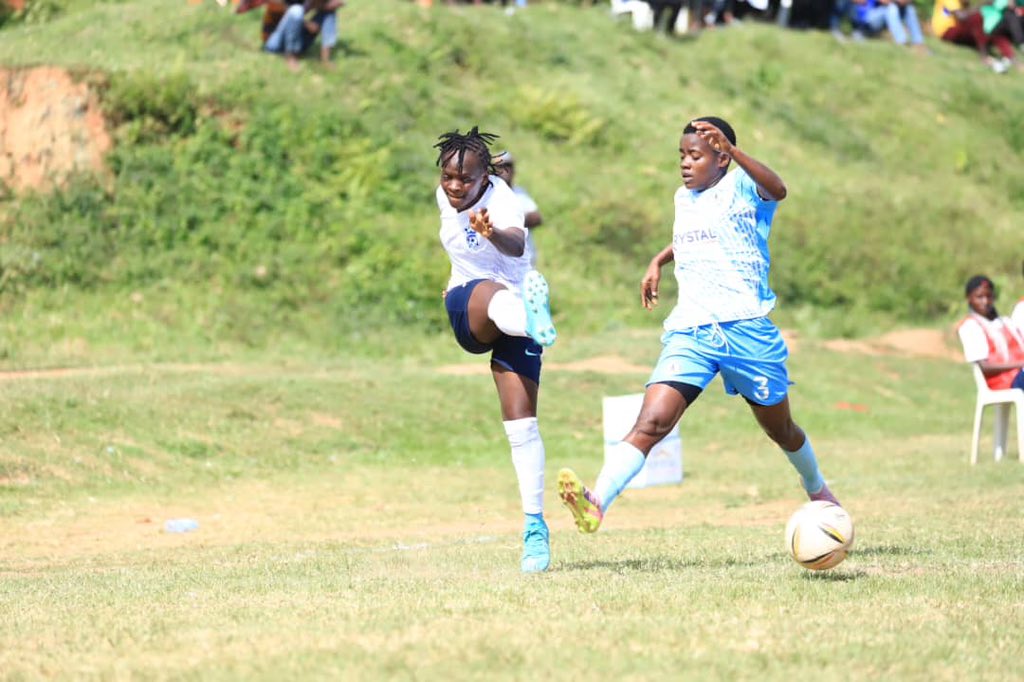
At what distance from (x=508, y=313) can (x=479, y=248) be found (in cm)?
51

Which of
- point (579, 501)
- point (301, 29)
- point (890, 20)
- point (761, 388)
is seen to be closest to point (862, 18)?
point (890, 20)

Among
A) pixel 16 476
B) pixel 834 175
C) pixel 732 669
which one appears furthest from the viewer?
pixel 834 175

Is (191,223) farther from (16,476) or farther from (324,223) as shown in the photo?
(16,476)

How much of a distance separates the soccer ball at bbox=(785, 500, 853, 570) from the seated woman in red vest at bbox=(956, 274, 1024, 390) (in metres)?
7.90

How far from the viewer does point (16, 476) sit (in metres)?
12.6

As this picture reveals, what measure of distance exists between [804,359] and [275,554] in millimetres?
12463

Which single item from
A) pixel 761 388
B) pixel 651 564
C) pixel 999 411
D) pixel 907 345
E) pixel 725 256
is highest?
pixel 725 256

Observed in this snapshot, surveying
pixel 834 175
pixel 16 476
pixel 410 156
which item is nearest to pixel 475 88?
pixel 410 156

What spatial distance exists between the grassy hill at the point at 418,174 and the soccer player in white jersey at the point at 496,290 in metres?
12.5

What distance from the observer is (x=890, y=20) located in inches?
1501

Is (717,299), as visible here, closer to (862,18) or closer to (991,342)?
(991,342)

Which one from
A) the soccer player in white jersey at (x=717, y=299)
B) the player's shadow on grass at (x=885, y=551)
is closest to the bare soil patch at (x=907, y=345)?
the player's shadow on grass at (x=885, y=551)

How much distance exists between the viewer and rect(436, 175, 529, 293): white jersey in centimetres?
748

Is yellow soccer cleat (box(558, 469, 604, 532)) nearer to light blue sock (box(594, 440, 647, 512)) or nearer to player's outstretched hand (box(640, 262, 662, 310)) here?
light blue sock (box(594, 440, 647, 512))
